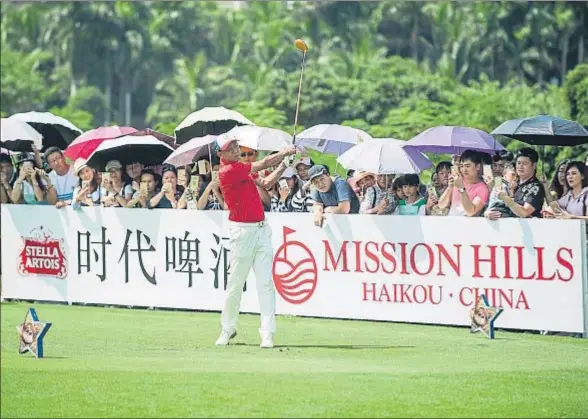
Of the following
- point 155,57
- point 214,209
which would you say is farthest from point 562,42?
point 214,209

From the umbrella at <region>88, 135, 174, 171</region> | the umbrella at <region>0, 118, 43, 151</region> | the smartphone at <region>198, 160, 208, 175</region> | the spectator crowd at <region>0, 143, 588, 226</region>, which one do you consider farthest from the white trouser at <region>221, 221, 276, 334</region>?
the umbrella at <region>0, 118, 43, 151</region>

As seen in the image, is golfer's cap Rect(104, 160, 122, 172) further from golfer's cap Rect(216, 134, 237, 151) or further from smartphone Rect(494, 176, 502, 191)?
smartphone Rect(494, 176, 502, 191)

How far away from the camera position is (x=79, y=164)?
18.0 m

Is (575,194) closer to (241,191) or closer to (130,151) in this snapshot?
(241,191)

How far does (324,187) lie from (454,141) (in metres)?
2.38

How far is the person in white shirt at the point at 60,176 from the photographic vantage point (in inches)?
699

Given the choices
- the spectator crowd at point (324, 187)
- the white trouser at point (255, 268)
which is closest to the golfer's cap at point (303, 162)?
the spectator crowd at point (324, 187)

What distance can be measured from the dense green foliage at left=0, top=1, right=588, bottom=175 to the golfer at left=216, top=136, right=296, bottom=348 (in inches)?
2006

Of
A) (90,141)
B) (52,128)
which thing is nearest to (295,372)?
(90,141)

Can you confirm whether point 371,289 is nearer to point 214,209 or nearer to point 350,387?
point 214,209

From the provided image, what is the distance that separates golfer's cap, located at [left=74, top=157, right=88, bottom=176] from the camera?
694 inches

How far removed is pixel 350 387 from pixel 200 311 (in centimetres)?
582

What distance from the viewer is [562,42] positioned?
276 feet

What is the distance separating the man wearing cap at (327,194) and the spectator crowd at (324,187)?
0.04 ft
